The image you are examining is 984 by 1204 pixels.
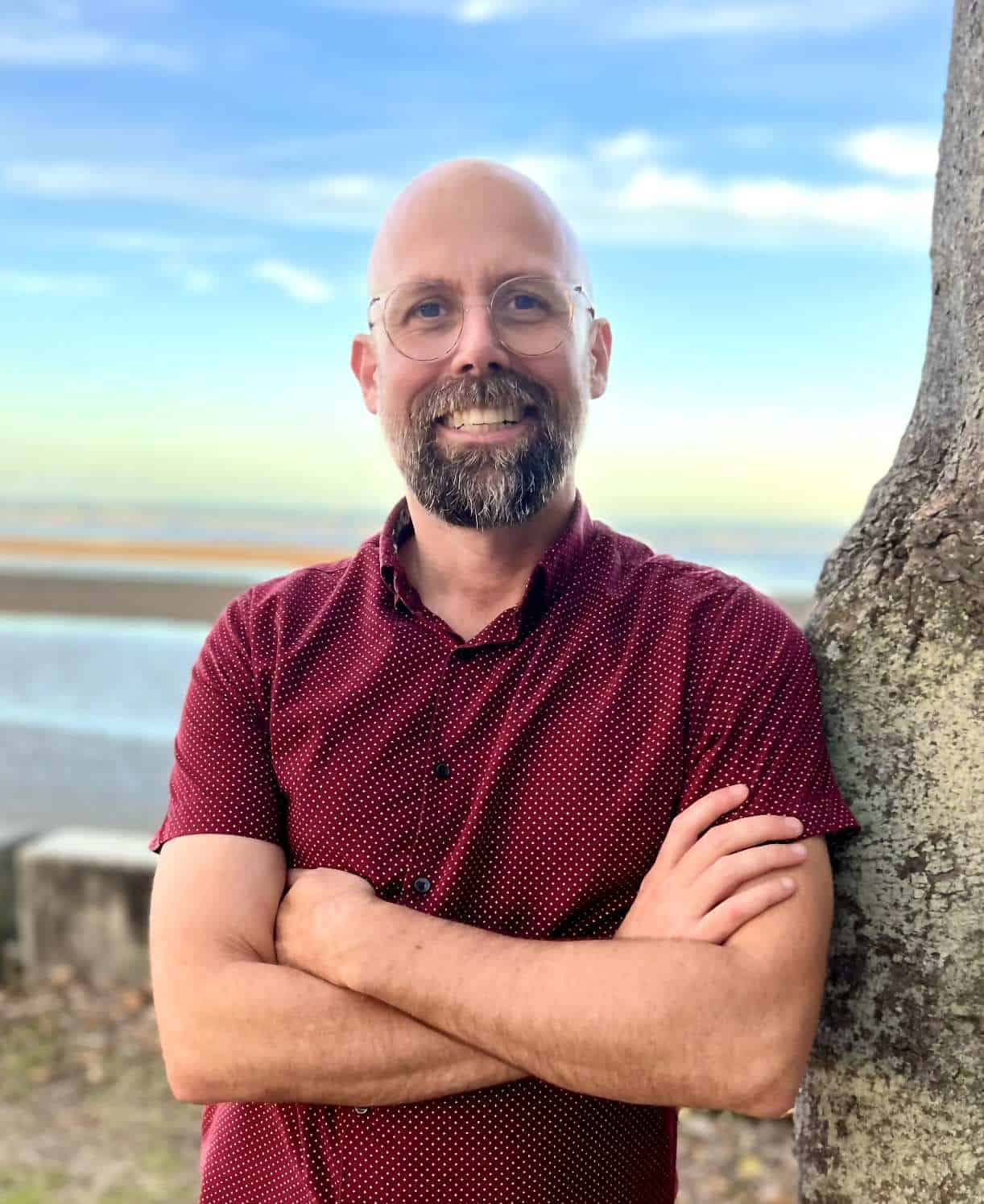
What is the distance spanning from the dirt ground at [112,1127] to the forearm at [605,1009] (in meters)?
2.00

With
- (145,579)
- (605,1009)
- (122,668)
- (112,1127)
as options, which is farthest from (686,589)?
(145,579)

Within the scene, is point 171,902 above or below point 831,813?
below

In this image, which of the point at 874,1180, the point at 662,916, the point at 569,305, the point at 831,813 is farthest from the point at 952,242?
the point at 874,1180

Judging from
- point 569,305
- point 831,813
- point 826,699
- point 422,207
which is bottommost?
point 831,813

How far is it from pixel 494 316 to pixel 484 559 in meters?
0.41

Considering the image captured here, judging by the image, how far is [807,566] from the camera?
25.0m

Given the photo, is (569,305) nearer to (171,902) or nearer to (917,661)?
(917,661)

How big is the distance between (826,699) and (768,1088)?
583 mm

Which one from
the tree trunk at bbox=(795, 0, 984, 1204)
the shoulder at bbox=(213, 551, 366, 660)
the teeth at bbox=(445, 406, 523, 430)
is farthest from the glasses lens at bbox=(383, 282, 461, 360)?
the tree trunk at bbox=(795, 0, 984, 1204)

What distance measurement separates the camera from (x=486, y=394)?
205 cm

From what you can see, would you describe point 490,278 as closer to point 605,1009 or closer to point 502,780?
point 502,780

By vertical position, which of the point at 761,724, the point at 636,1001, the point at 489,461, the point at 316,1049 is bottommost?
the point at 316,1049

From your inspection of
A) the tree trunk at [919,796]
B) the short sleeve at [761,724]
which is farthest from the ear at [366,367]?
the tree trunk at [919,796]

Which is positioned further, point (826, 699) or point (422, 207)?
point (422, 207)
